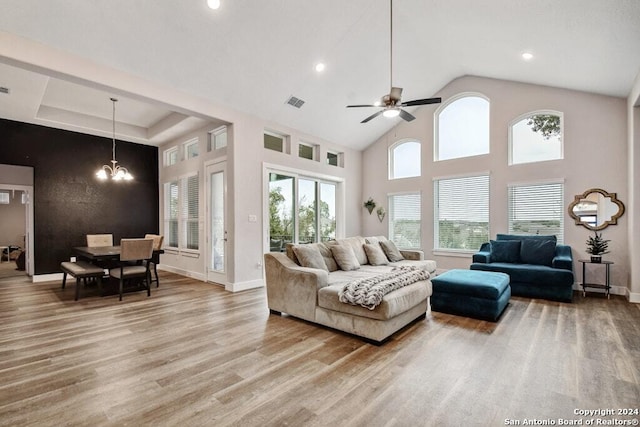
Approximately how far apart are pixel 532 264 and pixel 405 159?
366 centimetres

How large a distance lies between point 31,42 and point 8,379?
3.45 meters

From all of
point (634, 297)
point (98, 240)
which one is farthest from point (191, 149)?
point (634, 297)

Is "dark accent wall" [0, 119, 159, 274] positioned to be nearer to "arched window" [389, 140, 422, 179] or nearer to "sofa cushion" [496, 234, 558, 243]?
"arched window" [389, 140, 422, 179]

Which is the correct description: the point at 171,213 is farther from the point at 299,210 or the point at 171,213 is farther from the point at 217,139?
the point at 299,210

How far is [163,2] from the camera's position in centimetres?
340

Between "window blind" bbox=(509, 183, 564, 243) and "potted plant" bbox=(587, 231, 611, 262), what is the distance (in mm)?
467

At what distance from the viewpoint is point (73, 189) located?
6.68 metres

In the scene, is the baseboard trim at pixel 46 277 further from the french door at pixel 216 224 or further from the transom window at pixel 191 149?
the transom window at pixel 191 149

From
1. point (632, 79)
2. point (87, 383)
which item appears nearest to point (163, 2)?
point (87, 383)

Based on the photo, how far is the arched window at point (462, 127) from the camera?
6523 mm

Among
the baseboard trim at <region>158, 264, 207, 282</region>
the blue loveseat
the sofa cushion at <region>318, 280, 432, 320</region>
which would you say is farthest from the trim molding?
the blue loveseat

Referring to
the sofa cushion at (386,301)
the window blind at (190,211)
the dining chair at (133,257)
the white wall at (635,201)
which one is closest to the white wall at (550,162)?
the white wall at (635,201)

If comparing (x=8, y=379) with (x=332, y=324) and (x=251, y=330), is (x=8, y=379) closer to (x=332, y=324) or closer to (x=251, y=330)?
(x=251, y=330)

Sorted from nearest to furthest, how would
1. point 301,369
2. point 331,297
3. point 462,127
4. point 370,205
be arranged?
point 301,369, point 331,297, point 462,127, point 370,205
